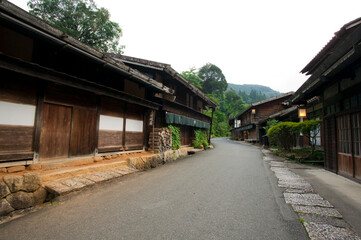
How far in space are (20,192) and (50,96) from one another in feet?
9.31

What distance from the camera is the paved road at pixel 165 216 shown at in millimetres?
2996

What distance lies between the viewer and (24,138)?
491cm

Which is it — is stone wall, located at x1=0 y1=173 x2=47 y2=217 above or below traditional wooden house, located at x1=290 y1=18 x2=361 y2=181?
below

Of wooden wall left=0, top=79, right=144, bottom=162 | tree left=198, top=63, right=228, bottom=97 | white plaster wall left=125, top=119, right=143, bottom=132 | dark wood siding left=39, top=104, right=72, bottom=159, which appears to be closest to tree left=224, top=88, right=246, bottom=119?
tree left=198, top=63, right=228, bottom=97

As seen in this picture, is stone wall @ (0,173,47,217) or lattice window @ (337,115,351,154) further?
lattice window @ (337,115,351,154)

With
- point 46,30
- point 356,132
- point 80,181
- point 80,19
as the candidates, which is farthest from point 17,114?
point 80,19

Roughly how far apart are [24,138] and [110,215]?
3441mm

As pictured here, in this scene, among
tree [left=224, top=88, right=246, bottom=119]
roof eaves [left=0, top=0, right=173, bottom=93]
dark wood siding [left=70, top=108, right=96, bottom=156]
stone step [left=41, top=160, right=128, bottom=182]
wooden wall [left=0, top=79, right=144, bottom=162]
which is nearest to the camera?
roof eaves [left=0, top=0, right=173, bottom=93]

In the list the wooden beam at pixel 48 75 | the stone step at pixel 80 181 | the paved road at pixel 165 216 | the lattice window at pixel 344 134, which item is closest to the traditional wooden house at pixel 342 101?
the lattice window at pixel 344 134

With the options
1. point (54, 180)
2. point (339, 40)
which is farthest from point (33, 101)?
point (339, 40)

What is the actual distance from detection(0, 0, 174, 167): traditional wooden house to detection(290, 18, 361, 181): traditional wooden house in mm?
6806

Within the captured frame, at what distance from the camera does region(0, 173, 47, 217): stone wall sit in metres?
3.67

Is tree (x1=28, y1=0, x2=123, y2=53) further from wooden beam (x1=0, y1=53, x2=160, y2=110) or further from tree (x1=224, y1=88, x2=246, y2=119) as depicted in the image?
tree (x1=224, y1=88, x2=246, y2=119)

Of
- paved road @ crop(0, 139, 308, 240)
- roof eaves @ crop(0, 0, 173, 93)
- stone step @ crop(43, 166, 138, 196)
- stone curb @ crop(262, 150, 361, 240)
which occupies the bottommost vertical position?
paved road @ crop(0, 139, 308, 240)
